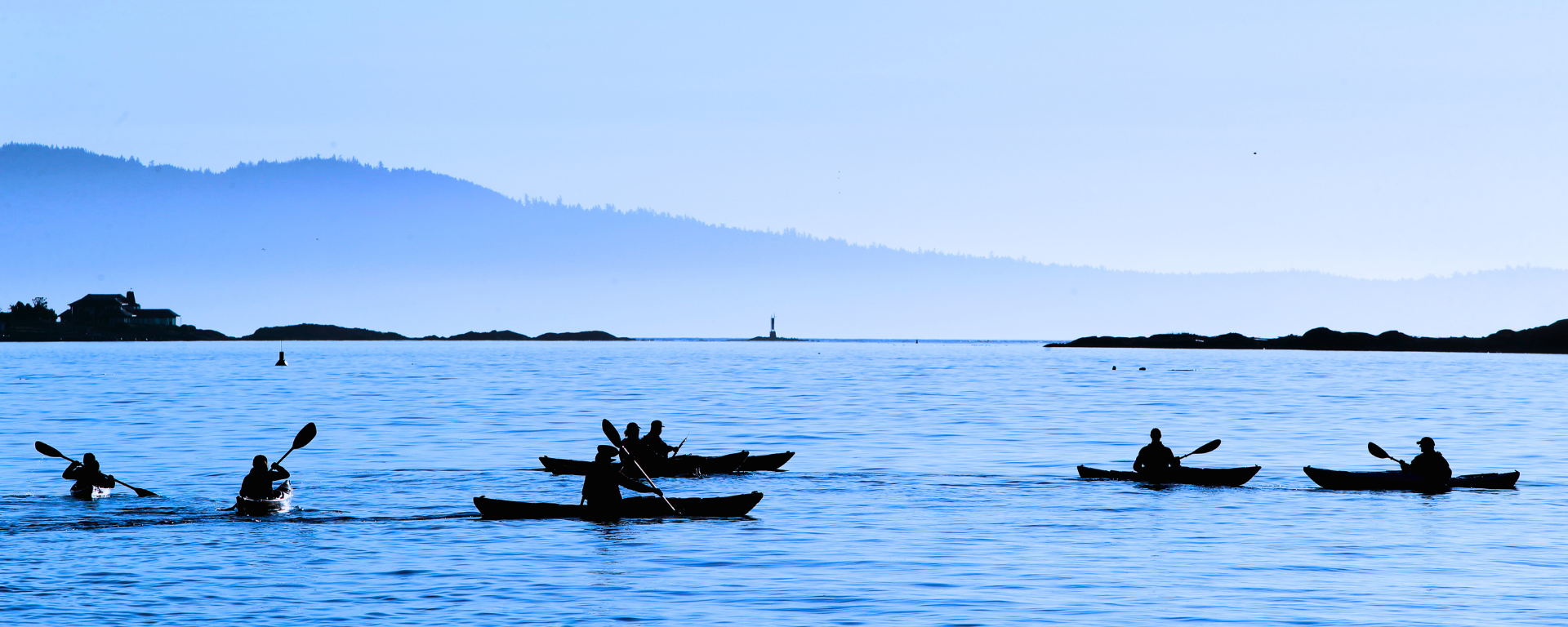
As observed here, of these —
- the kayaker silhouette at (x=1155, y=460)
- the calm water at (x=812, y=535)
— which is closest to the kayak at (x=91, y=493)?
the calm water at (x=812, y=535)

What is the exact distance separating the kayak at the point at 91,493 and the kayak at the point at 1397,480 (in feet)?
98.9

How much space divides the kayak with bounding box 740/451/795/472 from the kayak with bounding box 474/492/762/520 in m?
11.0

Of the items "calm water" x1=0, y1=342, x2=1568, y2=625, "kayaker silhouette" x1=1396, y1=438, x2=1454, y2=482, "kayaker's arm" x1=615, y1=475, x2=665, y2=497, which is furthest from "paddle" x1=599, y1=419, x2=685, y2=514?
"kayaker silhouette" x1=1396, y1=438, x2=1454, y2=482

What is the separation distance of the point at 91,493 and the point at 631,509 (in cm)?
1349

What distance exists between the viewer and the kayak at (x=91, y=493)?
1332 inches

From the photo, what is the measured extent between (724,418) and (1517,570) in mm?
52255

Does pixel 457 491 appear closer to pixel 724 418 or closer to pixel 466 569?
pixel 466 569

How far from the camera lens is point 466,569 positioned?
2425 centimetres

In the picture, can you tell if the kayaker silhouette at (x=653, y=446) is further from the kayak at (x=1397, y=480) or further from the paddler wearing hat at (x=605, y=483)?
the kayak at (x=1397, y=480)

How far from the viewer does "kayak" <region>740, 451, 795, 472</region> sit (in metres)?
42.2

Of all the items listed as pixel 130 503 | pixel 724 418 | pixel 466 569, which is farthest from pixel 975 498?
pixel 724 418

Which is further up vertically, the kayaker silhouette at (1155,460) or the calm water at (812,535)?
the kayaker silhouette at (1155,460)

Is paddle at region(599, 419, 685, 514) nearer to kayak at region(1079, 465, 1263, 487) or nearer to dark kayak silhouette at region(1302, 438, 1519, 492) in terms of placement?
Answer: kayak at region(1079, 465, 1263, 487)

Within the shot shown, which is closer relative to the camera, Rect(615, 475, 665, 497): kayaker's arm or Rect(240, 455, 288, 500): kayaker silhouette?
Rect(615, 475, 665, 497): kayaker's arm
